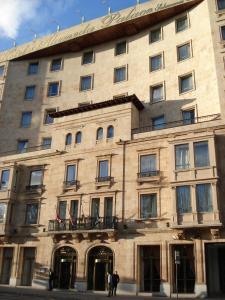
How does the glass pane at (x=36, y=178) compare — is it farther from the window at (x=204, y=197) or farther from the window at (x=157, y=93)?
the window at (x=204, y=197)

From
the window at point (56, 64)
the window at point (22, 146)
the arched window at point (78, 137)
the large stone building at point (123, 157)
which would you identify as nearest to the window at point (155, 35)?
the large stone building at point (123, 157)

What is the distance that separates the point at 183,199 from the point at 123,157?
7666 millimetres

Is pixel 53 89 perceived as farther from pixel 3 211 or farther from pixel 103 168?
pixel 3 211

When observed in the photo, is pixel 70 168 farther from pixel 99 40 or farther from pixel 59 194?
pixel 99 40

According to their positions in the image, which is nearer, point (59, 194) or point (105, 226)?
point (105, 226)

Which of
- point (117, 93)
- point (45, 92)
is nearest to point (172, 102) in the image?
point (117, 93)

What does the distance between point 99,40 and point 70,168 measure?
64.1 feet

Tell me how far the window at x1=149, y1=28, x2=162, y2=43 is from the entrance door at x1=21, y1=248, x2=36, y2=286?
27.8 metres

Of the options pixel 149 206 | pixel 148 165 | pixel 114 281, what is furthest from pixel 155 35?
pixel 114 281

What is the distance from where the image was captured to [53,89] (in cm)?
4838

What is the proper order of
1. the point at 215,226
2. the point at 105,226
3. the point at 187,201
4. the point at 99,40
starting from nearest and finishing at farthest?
the point at 215,226
the point at 187,201
the point at 105,226
the point at 99,40

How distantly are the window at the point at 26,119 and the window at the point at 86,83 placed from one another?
801 cm

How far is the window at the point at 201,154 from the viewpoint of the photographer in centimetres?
2973

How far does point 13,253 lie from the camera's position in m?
36.9
